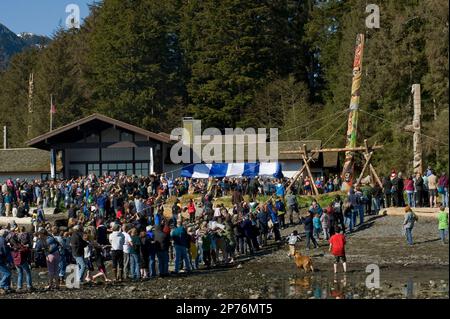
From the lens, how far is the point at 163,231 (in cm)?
2391

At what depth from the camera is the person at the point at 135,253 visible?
2283 cm

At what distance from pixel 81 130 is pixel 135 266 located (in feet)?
91.9

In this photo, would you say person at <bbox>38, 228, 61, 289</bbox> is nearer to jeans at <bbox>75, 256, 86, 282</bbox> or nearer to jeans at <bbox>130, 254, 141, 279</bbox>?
jeans at <bbox>75, 256, 86, 282</bbox>

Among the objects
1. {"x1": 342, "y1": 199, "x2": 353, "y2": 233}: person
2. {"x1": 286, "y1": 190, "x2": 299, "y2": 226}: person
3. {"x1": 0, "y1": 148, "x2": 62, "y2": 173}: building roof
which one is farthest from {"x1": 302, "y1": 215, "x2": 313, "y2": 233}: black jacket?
{"x1": 0, "y1": 148, "x2": 62, "y2": 173}: building roof

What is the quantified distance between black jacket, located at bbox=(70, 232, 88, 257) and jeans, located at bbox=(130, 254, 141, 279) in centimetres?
170

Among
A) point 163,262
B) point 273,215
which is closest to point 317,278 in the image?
point 163,262

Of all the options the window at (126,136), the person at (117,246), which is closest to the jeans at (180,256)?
the person at (117,246)

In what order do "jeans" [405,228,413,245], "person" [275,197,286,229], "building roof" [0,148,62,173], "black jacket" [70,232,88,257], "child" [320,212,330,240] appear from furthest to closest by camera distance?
"building roof" [0,148,62,173]
"person" [275,197,286,229]
"child" [320,212,330,240]
"jeans" [405,228,413,245]
"black jacket" [70,232,88,257]

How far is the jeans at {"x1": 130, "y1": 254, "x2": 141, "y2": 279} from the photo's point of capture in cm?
2322

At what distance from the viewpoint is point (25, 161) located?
180 ft
